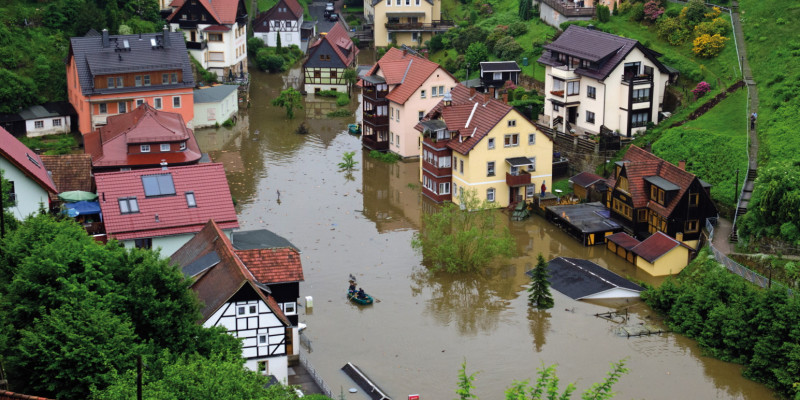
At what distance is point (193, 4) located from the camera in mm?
99625

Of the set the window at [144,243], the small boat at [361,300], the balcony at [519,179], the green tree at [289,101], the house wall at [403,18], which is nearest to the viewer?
the window at [144,243]

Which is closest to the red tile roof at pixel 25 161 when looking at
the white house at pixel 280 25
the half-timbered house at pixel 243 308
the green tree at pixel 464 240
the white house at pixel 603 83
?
the half-timbered house at pixel 243 308

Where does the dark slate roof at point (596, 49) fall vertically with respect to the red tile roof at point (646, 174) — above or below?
above

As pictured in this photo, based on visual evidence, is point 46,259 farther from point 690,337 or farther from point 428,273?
point 690,337

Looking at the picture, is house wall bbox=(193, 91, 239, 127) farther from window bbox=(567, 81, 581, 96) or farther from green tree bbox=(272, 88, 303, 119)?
window bbox=(567, 81, 581, 96)

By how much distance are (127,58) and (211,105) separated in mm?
8786

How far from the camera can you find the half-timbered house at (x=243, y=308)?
4309cm

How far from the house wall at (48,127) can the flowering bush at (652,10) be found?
159ft

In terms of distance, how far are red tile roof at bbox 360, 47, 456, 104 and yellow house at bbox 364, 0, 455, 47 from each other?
33.4 m

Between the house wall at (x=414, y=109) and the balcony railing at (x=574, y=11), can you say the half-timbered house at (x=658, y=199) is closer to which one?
the house wall at (x=414, y=109)

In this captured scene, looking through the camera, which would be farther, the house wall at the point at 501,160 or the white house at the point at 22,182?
the house wall at the point at 501,160

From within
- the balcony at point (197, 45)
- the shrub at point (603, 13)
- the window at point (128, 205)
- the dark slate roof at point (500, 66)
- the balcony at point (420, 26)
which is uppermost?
the shrub at point (603, 13)

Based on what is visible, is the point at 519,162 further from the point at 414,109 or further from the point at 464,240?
the point at 414,109

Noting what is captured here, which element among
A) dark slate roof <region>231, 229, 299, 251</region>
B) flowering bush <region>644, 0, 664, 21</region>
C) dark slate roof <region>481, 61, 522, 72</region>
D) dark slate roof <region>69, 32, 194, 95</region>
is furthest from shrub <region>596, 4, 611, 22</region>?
dark slate roof <region>231, 229, 299, 251</region>
